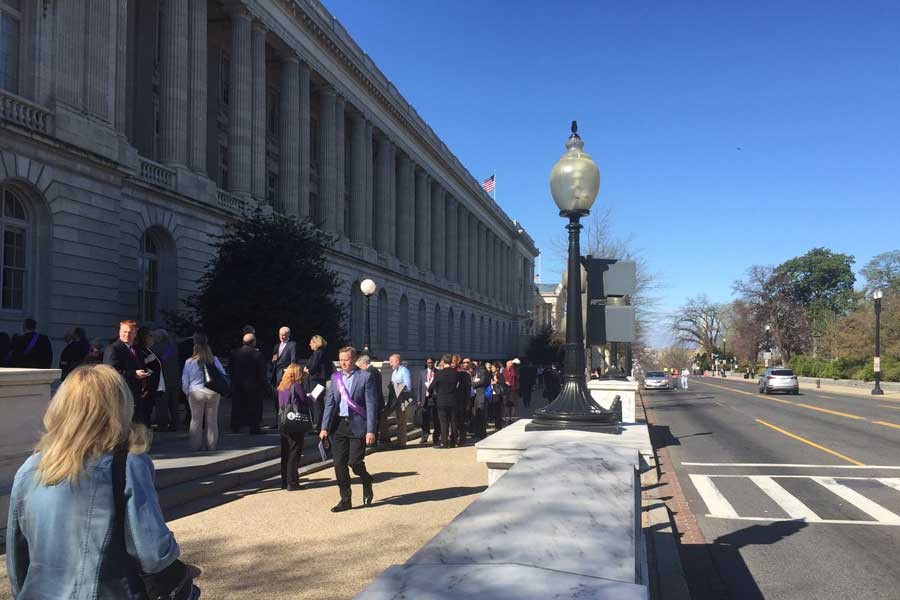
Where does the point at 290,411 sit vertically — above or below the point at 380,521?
above

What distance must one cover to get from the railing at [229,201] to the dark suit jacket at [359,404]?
2393cm

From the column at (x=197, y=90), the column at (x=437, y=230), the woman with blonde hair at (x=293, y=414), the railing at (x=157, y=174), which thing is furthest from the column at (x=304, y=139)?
the woman with blonde hair at (x=293, y=414)

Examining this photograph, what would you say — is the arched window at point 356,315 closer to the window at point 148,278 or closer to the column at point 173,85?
the column at point 173,85

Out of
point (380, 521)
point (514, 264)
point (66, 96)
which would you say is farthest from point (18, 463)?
point (514, 264)

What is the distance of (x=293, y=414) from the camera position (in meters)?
9.27

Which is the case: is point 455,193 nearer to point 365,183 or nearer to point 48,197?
point 365,183

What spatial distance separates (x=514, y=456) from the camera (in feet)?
15.8

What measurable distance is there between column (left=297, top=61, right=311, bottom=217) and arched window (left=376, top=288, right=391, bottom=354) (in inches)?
468

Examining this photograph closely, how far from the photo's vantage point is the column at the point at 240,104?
33031mm

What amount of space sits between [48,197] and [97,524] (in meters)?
20.6

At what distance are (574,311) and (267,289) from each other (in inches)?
746

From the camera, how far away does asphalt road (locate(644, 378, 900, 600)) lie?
638cm

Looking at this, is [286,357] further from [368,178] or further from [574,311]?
[368,178]

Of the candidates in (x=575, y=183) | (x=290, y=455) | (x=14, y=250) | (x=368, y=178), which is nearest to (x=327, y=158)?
(x=368, y=178)
